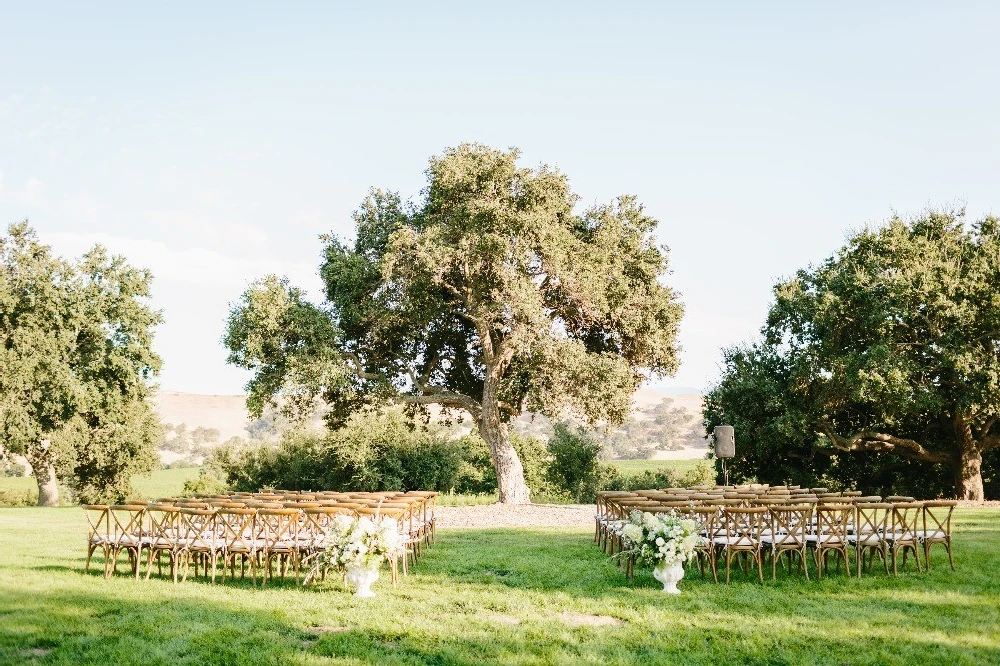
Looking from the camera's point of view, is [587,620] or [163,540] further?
[163,540]

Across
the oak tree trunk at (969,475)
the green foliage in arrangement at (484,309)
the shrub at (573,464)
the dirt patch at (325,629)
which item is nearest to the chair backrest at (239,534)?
the dirt patch at (325,629)

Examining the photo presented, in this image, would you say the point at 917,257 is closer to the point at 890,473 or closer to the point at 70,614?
the point at 890,473

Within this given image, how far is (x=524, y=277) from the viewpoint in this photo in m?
22.2

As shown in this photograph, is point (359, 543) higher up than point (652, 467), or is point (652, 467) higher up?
point (359, 543)

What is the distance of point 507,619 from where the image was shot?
780 centimetres

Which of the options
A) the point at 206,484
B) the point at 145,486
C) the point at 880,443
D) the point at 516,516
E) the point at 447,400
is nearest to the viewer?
the point at 516,516

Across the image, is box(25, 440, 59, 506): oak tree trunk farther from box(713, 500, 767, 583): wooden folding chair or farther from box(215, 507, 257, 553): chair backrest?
box(713, 500, 767, 583): wooden folding chair

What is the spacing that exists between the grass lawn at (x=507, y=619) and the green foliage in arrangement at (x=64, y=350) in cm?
2017

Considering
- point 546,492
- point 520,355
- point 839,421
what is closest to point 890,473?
point 839,421

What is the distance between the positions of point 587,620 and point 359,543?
282cm

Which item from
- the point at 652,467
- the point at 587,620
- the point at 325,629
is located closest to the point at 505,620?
the point at 587,620

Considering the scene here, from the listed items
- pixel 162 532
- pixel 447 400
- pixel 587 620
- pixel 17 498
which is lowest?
pixel 17 498

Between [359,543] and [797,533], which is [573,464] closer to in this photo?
[797,533]

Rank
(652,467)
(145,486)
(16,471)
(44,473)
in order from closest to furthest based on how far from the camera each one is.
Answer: (44,473) → (145,486) → (652,467) → (16,471)
